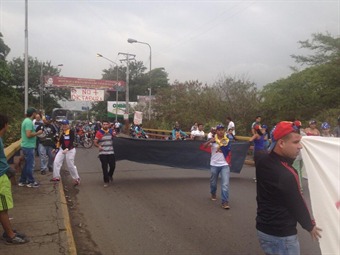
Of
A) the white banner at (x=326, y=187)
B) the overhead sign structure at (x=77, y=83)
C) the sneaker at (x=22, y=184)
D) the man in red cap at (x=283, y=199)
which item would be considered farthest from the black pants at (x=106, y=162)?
the overhead sign structure at (x=77, y=83)

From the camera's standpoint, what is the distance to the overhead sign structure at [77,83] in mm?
49747

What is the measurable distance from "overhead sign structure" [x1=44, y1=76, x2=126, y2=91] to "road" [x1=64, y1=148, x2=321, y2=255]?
41292mm

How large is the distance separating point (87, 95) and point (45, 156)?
41092mm

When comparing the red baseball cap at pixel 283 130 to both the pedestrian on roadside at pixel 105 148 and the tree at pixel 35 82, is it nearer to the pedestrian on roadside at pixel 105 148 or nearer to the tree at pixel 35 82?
the pedestrian on roadside at pixel 105 148

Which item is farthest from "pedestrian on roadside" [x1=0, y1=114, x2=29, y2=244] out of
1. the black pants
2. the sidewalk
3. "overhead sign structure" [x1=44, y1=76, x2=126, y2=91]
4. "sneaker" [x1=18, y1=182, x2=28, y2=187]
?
"overhead sign structure" [x1=44, y1=76, x2=126, y2=91]

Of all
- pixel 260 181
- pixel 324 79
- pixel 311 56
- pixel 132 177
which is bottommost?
pixel 132 177

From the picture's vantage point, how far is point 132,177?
11516 millimetres

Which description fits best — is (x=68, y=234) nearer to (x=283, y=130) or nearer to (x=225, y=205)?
(x=225, y=205)

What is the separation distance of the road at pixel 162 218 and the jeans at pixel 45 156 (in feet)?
4.07

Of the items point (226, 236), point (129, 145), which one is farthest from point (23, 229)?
point (129, 145)

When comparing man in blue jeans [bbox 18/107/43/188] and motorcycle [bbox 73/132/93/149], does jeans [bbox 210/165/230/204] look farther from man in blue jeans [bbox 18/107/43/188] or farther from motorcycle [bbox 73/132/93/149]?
motorcycle [bbox 73/132/93/149]

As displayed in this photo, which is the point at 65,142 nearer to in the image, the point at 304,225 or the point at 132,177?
the point at 132,177

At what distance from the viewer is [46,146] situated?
11.5 meters

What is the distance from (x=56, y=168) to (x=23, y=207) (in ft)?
9.26
